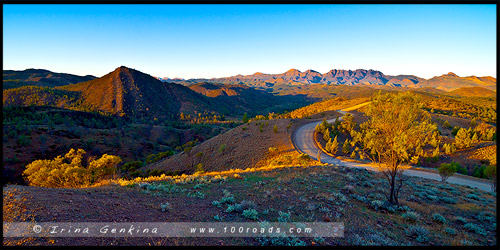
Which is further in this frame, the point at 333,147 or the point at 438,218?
the point at 333,147

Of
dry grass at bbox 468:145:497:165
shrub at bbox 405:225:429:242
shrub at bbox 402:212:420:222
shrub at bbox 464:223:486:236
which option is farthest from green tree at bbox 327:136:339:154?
shrub at bbox 405:225:429:242

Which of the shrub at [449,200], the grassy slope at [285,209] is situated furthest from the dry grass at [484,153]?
the shrub at [449,200]

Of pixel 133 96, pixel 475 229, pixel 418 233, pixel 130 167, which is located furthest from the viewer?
pixel 133 96

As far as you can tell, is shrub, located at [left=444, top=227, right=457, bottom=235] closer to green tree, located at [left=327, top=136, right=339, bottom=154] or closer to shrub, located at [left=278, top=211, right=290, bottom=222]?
shrub, located at [left=278, top=211, right=290, bottom=222]

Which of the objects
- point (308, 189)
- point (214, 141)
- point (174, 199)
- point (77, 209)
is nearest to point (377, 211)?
point (308, 189)

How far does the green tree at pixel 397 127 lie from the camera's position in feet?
34.3

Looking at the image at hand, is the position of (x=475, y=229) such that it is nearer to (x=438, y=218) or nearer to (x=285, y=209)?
(x=438, y=218)

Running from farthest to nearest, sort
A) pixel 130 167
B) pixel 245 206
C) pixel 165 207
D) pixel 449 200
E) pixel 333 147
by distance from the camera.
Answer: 1. pixel 130 167
2. pixel 333 147
3. pixel 449 200
4. pixel 245 206
5. pixel 165 207

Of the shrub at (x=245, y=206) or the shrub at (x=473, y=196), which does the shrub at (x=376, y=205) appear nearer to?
the shrub at (x=245, y=206)

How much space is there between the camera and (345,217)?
8.66m

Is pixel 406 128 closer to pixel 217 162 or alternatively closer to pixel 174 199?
pixel 174 199

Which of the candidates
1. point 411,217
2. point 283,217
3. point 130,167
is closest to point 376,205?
point 411,217

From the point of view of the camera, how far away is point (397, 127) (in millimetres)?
10859
